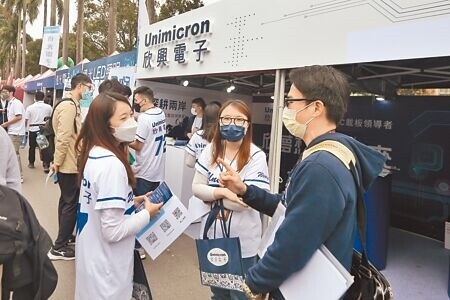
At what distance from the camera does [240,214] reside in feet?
7.06

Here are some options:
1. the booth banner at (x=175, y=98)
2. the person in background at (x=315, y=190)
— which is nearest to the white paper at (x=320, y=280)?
the person in background at (x=315, y=190)

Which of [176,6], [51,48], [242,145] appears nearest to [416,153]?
[242,145]

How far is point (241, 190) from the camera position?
1832mm

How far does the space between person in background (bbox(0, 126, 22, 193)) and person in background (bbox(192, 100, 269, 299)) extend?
109 centimetres

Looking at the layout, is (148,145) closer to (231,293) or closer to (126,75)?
(231,293)

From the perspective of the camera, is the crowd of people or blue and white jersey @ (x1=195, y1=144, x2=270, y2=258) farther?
blue and white jersey @ (x1=195, y1=144, x2=270, y2=258)

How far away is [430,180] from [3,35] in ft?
174

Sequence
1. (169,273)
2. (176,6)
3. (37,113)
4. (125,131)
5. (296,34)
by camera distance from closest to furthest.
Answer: (125,131) → (296,34) → (169,273) → (37,113) → (176,6)

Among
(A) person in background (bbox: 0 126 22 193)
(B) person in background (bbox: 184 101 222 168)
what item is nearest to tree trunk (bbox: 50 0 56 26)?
(B) person in background (bbox: 184 101 222 168)

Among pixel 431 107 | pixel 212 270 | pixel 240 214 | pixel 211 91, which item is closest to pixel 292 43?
pixel 240 214

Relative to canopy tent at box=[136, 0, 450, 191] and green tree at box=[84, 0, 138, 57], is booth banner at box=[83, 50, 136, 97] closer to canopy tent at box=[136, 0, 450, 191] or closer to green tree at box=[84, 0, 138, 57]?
canopy tent at box=[136, 0, 450, 191]

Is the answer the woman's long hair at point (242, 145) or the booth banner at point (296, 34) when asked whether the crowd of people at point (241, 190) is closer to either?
the woman's long hair at point (242, 145)

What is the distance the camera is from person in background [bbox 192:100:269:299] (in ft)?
7.05

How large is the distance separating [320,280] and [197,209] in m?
1.23
